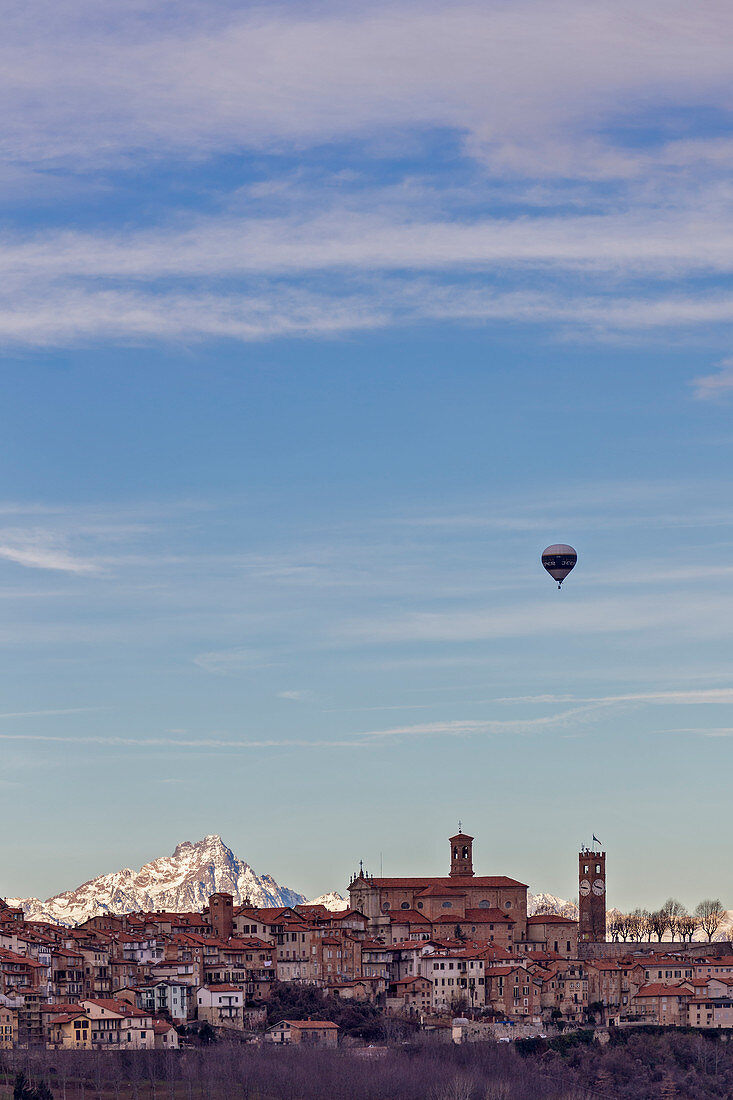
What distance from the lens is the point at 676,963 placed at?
10375 centimetres

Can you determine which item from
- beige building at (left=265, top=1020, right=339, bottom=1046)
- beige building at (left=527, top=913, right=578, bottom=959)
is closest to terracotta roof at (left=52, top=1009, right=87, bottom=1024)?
beige building at (left=265, top=1020, right=339, bottom=1046)

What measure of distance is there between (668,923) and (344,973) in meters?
51.8

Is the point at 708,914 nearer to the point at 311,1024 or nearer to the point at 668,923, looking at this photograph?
the point at 668,923

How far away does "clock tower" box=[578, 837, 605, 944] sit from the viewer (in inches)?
Answer: 4766

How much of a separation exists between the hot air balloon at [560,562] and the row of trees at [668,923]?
1656 inches

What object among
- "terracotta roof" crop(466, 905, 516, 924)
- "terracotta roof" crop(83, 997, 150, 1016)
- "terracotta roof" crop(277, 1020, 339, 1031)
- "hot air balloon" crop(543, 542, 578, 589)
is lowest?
"terracotta roof" crop(277, 1020, 339, 1031)

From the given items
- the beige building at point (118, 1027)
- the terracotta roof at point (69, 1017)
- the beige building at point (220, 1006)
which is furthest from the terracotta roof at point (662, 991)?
the terracotta roof at point (69, 1017)

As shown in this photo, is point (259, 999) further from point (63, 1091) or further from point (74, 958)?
point (63, 1091)

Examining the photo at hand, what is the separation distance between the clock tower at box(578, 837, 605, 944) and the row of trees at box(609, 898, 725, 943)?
786 centimetres

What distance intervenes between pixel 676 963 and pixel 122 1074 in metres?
37.3

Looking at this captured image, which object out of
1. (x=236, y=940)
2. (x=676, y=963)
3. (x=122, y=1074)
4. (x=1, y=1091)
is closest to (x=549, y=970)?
(x=676, y=963)

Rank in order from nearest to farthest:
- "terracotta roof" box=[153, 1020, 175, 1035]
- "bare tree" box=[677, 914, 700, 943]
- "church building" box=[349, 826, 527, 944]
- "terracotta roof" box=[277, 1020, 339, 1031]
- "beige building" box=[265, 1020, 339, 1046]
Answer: "terracotta roof" box=[153, 1020, 175, 1035], "beige building" box=[265, 1020, 339, 1046], "terracotta roof" box=[277, 1020, 339, 1031], "church building" box=[349, 826, 527, 944], "bare tree" box=[677, 914, 700, 943]

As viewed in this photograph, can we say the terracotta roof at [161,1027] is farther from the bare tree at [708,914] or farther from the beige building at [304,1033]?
the bare tree at [708,914]

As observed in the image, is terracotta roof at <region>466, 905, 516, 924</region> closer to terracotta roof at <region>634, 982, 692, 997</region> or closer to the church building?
the church building
